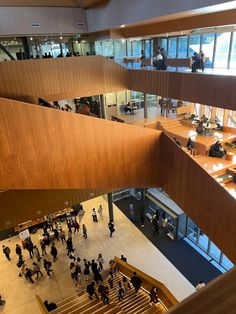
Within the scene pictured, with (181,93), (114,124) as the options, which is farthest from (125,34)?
(114,124)

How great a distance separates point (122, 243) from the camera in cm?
A: 1377

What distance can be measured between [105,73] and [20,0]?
18.1 feet

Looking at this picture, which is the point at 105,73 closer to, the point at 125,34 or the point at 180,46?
the point at 125,34

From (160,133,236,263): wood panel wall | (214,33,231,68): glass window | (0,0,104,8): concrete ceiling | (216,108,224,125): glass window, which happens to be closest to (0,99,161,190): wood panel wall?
(160,133,236,263): wood panel wall

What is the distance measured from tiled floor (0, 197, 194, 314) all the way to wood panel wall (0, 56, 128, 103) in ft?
25.5

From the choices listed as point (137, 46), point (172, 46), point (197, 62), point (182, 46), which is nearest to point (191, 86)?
point (197, 62)

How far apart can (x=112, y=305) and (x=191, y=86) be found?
935cm

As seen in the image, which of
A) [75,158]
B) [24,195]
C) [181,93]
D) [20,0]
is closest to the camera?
[75,158]

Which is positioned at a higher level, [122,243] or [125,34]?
[125,34]

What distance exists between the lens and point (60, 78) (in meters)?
13.2

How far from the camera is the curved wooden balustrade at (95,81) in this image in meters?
9.88

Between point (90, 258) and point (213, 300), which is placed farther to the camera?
point (90, 258)

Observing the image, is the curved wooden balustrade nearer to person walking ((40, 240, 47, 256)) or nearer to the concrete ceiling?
the concrete ceiling

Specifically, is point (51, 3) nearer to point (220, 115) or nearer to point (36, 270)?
point (220, 115)
